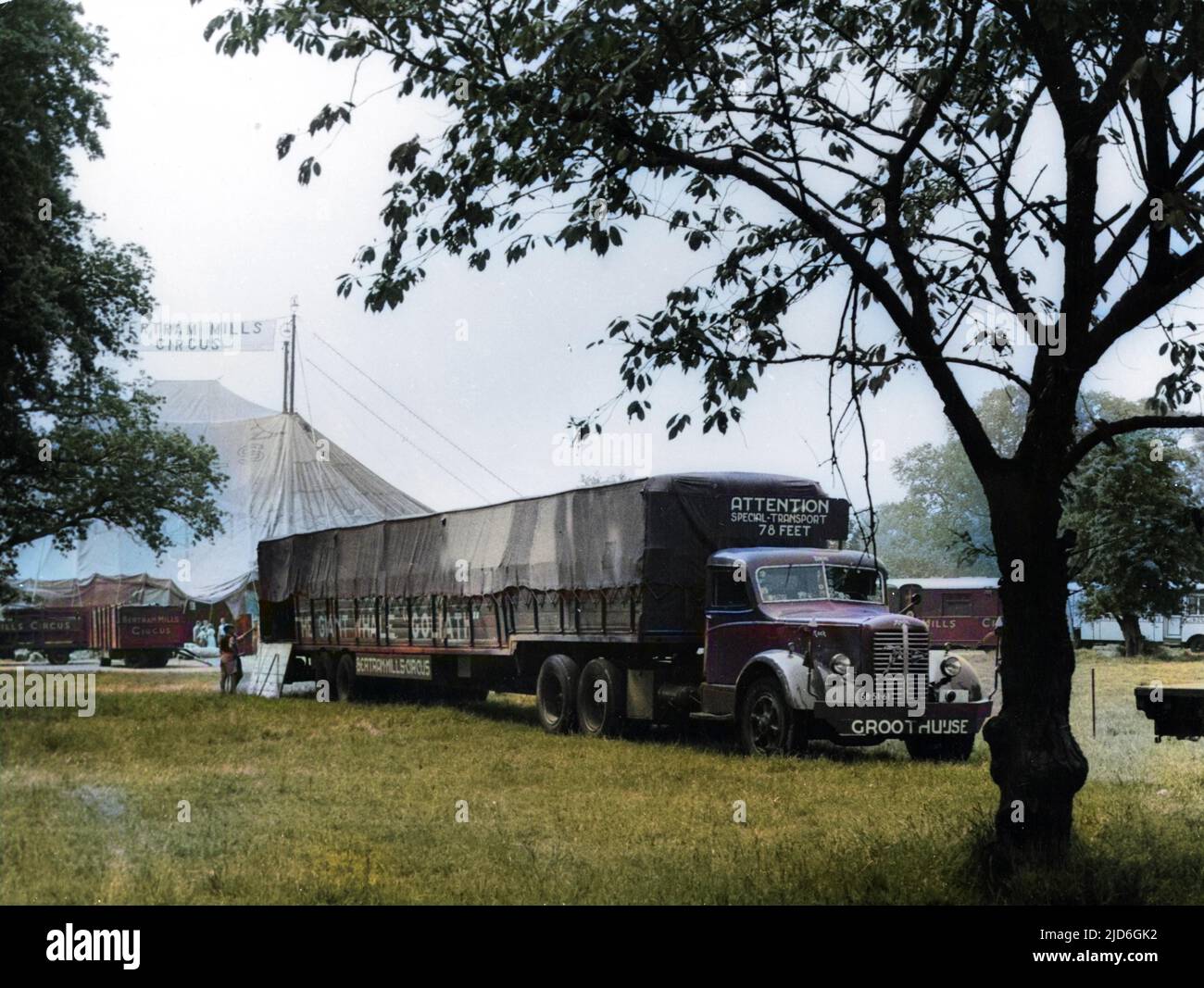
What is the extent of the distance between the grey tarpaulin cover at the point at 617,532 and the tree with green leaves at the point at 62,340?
15.3 feet

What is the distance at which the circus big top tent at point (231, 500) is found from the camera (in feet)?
37.9

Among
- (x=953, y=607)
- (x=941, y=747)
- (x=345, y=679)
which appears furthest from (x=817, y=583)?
(x=345, y=679)

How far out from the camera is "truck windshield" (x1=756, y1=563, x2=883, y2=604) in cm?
1434

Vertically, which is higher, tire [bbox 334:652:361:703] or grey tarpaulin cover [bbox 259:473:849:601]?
grey tarpaulin cover [bbox 259:473:849:601]

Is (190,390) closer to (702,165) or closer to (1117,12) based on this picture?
(702,165)

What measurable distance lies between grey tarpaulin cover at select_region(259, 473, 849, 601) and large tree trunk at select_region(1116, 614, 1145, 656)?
3969 millimetres

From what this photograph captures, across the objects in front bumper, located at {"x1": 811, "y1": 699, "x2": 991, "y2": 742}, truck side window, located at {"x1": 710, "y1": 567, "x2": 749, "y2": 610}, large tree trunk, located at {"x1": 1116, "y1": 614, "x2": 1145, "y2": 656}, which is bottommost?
front bumper, located at {"x1": 811, "y1": 699, "x2": 991, "y2": 742}

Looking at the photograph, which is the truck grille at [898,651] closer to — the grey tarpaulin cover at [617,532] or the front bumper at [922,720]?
the front bumper at [922,720]

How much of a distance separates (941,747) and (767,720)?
1.81 m

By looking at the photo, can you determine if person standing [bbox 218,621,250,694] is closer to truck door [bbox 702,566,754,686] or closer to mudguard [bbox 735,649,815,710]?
truck door [bbox 702,566,754,686]

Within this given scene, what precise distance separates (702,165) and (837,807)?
5.13 m

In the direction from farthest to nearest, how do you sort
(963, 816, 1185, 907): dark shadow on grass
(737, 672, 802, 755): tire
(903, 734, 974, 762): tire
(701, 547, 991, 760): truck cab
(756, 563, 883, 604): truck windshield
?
(756, 563, 883, 604): truck windshield < (903, 734, 974, 762): tire < (701, 547, 991, 760): truck cab < (737, 672, 802, 755): tire < (963, 816, 1185, 907): dark shadow on grass

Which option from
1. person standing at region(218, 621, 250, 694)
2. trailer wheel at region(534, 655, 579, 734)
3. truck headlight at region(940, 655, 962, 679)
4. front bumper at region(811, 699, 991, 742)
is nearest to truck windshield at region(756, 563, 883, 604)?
truck headlight at region(940, 655, 962, 679)

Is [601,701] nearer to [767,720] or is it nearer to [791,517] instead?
[767,720]
